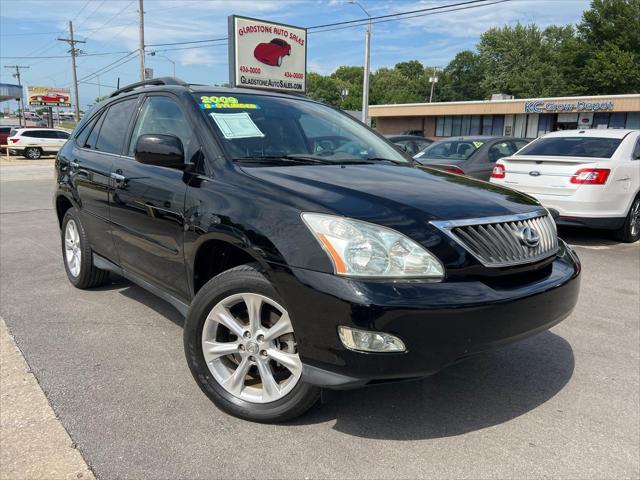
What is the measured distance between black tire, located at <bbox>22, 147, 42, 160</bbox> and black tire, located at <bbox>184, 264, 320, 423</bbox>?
3130 cm

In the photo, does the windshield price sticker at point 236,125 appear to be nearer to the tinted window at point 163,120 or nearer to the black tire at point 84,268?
the tinted window at point 163,120

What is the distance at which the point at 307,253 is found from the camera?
7.56ft

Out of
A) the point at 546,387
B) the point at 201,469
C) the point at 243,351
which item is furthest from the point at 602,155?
the point at 201,469

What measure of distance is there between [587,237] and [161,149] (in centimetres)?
707

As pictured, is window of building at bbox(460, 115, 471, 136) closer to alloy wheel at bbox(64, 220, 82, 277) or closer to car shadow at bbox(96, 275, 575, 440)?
alloy wheel at bbox(64, 220, 82, 277)

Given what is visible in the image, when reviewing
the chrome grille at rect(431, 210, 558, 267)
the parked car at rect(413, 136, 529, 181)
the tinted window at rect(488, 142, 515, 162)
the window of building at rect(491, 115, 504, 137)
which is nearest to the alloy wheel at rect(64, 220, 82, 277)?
the chrome grille at rect(431, 210, 558, 267)

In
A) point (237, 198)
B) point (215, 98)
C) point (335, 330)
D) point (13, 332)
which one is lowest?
point (13, 332)

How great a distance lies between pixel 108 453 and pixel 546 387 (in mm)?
2426

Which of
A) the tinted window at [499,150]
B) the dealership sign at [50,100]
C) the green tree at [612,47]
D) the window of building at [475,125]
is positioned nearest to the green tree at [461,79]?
the green tree at [612,47]

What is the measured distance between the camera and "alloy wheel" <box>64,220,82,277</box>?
481 cm

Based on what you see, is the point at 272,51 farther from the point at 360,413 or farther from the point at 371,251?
the point at 371,251

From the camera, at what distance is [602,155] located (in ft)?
23.3

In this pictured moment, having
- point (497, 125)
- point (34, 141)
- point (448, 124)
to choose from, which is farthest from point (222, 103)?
point (448, 124)

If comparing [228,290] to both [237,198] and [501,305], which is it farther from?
[501,305]
